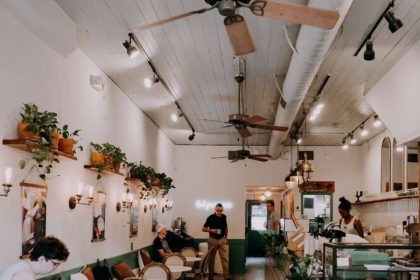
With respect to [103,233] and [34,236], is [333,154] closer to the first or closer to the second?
[103,233]

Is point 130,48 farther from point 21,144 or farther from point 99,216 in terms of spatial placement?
point 99,216

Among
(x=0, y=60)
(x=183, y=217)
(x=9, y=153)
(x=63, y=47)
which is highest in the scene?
(x=63, y=47)

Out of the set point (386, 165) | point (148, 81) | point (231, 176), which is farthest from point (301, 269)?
point (231, 176)

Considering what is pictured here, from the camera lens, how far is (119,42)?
21.5ft

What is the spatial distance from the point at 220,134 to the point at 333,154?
383 cm

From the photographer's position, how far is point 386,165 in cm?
1223

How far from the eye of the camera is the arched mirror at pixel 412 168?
10082 mm

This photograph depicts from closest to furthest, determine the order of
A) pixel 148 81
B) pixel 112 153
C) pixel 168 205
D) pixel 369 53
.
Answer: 1. pixel 369 53
2. pixel 112 153
3. pixel 148 81
4. pixel 168 205

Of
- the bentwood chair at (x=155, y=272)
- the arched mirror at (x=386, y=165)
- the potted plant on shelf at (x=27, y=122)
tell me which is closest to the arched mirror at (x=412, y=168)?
the arched mirror at (x=386, y=165)

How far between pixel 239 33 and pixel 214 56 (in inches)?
128

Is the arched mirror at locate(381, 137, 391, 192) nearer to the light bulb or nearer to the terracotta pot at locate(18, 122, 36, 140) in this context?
the light bulb

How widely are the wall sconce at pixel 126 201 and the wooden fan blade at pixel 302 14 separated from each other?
18.9 feet

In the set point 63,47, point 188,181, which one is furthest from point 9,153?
point 188,181

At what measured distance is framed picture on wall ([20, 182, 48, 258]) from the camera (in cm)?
500
